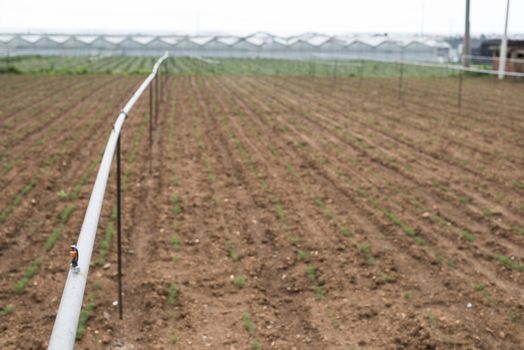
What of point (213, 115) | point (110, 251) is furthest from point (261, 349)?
point (213, 115)

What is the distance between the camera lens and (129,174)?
31.6ft

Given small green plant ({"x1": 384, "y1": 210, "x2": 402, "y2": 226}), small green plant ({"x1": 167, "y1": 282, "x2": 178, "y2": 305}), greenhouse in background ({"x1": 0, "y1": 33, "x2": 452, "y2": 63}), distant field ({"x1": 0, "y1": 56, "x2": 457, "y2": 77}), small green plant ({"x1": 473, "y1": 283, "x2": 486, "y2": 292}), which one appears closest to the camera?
small green plant ({"x1": 167, "y1": 282, "x2": 178, "y2": 305})

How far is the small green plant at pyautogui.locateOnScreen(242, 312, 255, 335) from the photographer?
15.4 feet

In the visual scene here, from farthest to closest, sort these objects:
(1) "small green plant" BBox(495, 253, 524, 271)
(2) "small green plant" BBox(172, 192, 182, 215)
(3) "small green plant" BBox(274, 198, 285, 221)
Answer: (2) "small green plant" BBox(172, 192, 182, 215) < (3) "small green plant" BBox(274, 198, 285, 221) < (1) "small green plant" BBox(495, 253, 524, 271)

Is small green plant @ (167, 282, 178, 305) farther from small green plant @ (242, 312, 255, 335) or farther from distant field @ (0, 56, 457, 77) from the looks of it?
distant field @ (0, 56, 457, 77)

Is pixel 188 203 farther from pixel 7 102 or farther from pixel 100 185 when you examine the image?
pixel 7 102

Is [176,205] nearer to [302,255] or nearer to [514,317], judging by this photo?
[302,255]

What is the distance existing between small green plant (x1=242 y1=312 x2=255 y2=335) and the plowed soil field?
23mm

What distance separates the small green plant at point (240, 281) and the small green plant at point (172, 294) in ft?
1.76

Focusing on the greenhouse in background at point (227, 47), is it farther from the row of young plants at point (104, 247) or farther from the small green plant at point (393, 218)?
the small green plant at point (393, 218)

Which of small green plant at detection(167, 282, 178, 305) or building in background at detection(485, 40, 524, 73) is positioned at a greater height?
building in background at detection(485, 40, 524, 73)

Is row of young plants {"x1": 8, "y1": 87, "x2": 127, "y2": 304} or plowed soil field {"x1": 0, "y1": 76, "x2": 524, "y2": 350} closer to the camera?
plowed soil field {"x1": 0, "y1": 76, "x2": 524, "y2": 350}

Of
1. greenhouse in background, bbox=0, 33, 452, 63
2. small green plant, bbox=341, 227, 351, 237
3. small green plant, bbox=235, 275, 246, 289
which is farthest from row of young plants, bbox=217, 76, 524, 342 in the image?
greenhouse in background, bbox=0, 33, 452, 63

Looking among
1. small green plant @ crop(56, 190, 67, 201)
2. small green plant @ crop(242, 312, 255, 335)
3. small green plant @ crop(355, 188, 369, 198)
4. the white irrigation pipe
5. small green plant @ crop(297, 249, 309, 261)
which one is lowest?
small green plant @ crop(242, 312, 255, 335)
